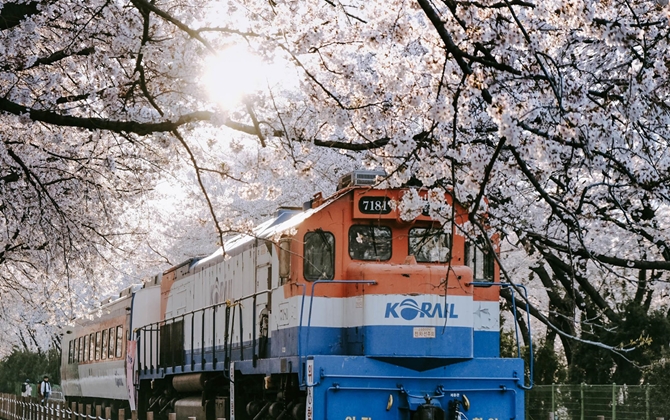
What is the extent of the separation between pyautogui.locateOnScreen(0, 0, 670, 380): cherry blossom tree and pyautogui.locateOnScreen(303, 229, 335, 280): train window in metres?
0.83

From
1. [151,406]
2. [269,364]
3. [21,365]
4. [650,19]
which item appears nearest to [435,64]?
[650,19]

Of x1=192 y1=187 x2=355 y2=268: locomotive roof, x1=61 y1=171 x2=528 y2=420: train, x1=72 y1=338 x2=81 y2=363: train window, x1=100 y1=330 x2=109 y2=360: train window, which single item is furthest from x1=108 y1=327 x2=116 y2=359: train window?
x1=61 y1=171 x2=528 y2=420: train

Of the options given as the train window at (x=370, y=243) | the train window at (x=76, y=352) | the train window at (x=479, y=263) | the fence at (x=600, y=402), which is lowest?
the fence at (x=600, y=402)

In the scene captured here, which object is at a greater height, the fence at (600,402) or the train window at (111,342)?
the train window at (111,342)

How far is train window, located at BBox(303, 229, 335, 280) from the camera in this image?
11.9m

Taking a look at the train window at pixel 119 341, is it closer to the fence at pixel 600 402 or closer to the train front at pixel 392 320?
the fence at pixel 600 402

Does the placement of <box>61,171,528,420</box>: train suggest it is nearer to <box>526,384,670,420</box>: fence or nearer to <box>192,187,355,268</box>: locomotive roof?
<box>192,187,355,268</box>: locomotive roof

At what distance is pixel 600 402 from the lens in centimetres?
2077

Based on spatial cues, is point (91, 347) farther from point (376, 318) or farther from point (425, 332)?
point (425, 332)

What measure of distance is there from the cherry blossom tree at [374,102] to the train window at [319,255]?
83 centimetres

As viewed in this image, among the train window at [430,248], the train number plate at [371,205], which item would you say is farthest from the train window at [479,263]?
the train number plate at [371,205]

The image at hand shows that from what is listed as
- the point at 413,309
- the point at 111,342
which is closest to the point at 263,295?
the point at 413,309

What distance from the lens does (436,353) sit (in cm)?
1177

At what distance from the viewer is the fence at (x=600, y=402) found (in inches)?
771
